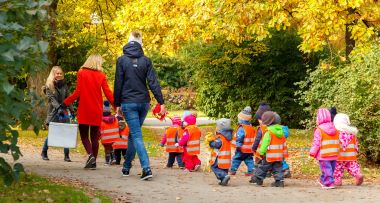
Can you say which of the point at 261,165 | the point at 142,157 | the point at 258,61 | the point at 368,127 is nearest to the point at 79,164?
the point at 142,157

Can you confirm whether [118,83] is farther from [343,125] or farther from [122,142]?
[343,125]

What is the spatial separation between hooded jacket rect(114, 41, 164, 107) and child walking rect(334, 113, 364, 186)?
288 centimetres

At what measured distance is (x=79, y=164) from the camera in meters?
12.7

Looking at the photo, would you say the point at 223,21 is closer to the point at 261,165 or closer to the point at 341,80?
the point at 341,80

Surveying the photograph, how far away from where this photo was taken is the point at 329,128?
1009 cm

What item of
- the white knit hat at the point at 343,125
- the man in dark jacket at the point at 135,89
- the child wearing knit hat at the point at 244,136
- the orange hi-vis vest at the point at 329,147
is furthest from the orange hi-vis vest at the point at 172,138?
the orange hi-vis vest at the point at 329,147

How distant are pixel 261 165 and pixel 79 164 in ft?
13.2

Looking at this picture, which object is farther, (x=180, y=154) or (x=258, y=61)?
(x=258, y=61)

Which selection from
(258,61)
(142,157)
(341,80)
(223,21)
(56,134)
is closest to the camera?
(142,157)

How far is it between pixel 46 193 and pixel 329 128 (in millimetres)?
4327

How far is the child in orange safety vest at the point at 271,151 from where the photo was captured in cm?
1001

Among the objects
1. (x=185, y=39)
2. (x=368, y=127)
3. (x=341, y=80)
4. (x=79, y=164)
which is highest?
(x=185, y=39)

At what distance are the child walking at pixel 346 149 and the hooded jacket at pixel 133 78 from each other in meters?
2.88

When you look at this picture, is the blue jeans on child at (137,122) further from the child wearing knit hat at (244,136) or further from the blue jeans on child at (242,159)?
the blue jeans on child at (242,159)
